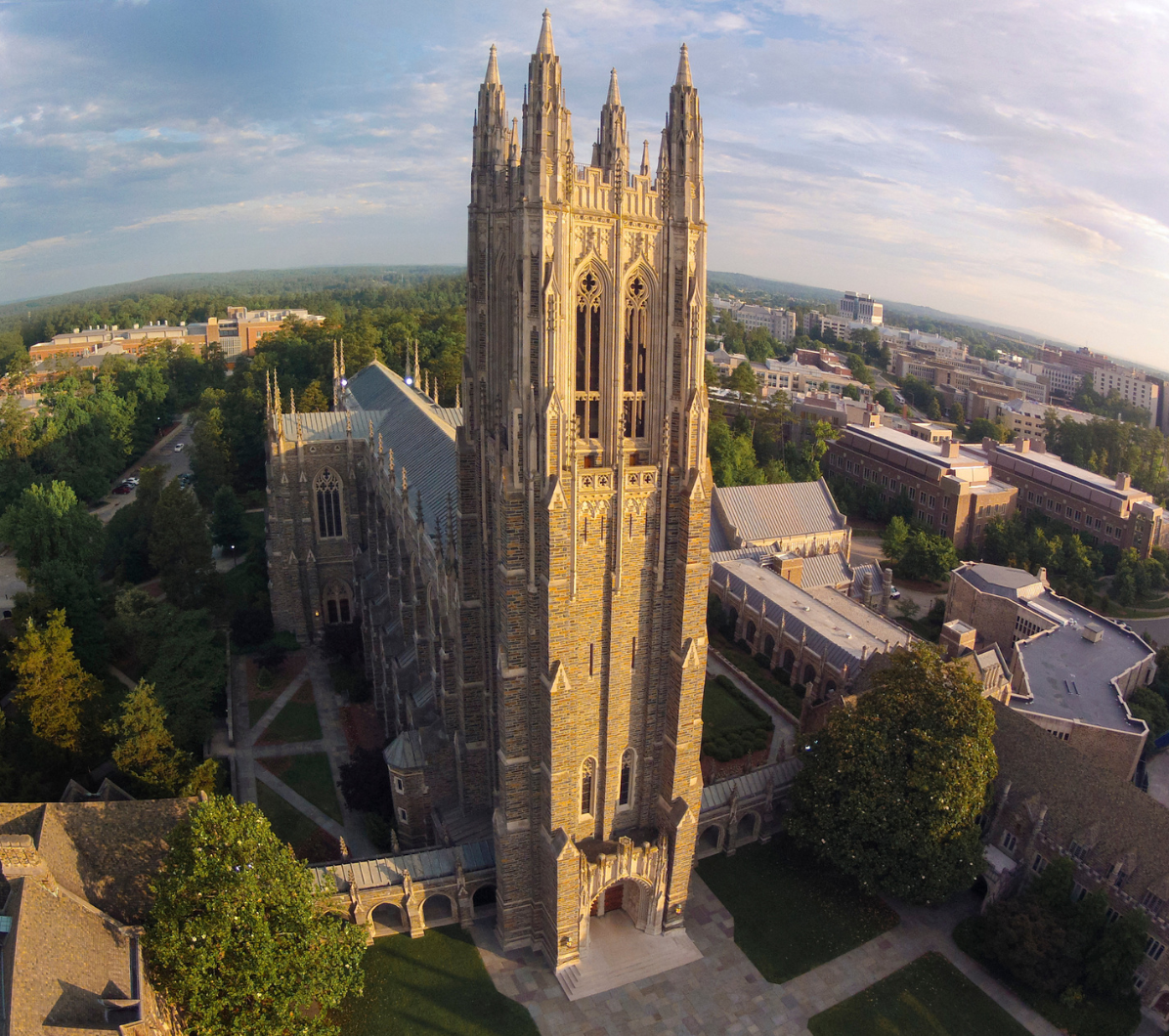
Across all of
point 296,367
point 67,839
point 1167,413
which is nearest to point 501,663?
point 67,839

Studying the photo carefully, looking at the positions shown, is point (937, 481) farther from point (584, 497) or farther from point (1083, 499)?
point (584, 497)

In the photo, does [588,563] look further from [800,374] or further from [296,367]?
[800,374]

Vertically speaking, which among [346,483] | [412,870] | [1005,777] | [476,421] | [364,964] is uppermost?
[476,421]

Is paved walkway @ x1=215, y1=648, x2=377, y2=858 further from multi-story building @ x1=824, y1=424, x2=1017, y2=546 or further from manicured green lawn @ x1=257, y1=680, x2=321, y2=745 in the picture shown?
multi-story building @ x1=824, y1=424, x2=1017, y2=546

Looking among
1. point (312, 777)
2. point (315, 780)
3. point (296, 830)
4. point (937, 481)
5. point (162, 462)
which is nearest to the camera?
point (296, 830)

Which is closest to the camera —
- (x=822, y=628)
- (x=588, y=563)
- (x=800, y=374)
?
(x=588, y=563)

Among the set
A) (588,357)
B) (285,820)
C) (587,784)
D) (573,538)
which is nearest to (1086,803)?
(587,784)

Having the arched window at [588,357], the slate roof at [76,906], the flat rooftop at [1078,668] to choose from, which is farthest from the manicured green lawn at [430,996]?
the flat rooftop at [1078,668]
